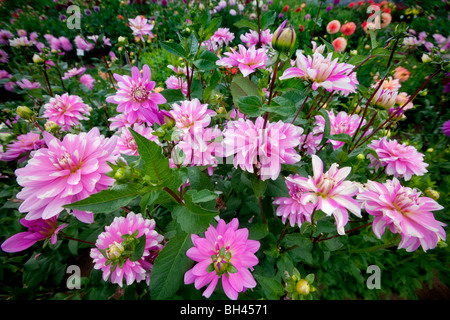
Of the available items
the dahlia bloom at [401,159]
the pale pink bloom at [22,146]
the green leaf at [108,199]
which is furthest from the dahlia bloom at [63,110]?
the dahlia bloom at [401,159]

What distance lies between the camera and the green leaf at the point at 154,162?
1.61ft

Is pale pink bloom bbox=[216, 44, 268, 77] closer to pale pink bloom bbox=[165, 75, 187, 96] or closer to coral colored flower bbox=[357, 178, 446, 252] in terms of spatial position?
pale pink bloom bbox=[165, 75, 187, 96]

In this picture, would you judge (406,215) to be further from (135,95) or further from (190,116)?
(135,95)

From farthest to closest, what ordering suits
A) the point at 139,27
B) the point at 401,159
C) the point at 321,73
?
1. the point at 139,27
2. the point at 401,159
3. the point at 321,73

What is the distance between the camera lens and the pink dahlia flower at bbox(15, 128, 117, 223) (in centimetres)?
53

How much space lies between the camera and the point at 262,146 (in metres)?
0.54

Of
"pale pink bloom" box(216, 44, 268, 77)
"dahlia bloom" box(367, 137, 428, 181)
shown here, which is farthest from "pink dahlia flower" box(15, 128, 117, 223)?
"dahlia bloom" box(367, 137, 428, 181)

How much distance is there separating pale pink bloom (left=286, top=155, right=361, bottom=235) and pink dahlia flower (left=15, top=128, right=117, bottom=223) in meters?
0.52

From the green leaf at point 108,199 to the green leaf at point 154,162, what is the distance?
0.16 feet

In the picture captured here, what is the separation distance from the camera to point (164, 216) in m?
1.10

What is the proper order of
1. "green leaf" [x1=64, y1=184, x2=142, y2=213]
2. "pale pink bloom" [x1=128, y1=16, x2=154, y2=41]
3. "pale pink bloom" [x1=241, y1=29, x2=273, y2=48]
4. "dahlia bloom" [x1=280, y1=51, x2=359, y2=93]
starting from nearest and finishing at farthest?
1. "green leaf" [x1=64, y1=184, x2=142, y2=213]
2. "dahlia bloom" [x1=280, y1=51, x2=359, y2=93]
3. "pale pink bloom" [x1=241, y1=29, x2=273, y2=48]
4. "pale pink bloom" [x1=128, y1=16, x2=154, y2=41]

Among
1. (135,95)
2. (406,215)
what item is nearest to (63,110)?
(135,95)

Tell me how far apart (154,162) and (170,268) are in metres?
0.35
